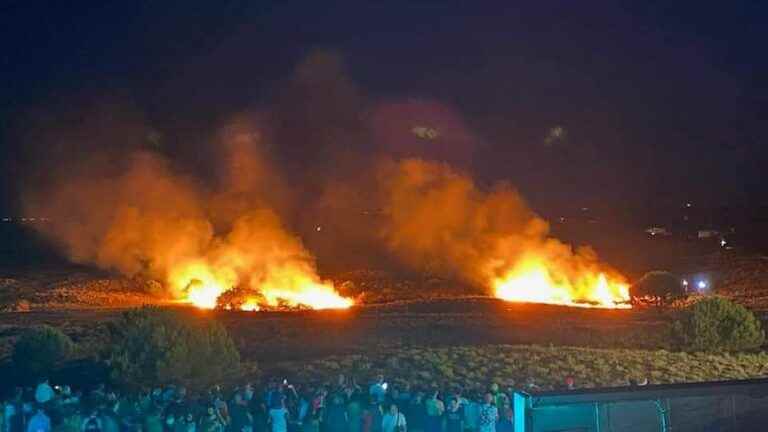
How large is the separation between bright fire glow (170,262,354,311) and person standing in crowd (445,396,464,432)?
24.3 m

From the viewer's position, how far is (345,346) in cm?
2508

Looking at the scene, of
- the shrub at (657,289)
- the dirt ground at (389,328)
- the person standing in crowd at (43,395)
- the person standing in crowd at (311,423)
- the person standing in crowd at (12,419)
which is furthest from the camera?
the shrub at (657,289)

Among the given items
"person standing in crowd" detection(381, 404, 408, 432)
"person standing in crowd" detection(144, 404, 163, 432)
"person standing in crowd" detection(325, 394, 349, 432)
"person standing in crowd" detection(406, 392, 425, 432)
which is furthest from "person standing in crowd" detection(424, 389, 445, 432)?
"person standing in crowd" detection(144, 404, 163, 432)

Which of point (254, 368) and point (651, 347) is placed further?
point (651, 347)

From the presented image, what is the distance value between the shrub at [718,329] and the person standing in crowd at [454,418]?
12852 millimetres

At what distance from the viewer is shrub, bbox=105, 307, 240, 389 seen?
63.8 feet

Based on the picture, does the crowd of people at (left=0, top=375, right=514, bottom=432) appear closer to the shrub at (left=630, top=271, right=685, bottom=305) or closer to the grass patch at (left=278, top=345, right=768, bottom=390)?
the grass patch at (left=278, top=345, right=768, bottom=390)

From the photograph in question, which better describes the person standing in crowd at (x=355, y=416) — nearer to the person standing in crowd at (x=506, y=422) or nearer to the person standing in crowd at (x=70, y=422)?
the person standing in crowd at (x=506, y=422)

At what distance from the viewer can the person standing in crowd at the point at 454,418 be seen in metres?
14.0

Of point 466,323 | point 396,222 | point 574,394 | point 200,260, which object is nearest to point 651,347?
point 466,323

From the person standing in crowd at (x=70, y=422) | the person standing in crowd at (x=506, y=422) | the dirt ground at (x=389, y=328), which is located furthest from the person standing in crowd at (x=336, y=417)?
the dirt ground at (x=389, y=328)

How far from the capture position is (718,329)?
2492 cm

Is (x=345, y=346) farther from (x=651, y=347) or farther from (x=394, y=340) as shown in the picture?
(x=651, y=347)

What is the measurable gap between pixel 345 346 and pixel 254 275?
20.8m
